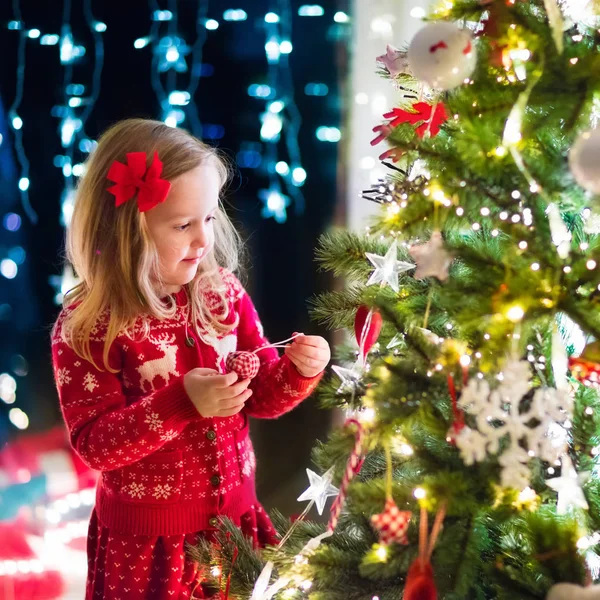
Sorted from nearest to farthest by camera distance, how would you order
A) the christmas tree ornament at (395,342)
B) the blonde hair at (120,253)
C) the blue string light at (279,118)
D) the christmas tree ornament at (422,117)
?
the christmas tree ornament at (422,117)
the christmas tree ornament at (395,342)
the blonde hair at (120,253)
the blue string light at (279,118)

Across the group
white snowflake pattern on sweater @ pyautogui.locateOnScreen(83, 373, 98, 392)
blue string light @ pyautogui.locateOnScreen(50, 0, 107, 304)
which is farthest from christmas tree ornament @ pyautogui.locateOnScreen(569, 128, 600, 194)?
blue string light @ pyautogui.locateOnScreen(50, 0, 107, 304)

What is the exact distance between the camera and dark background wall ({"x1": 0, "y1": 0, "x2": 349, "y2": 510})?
71.7 inches

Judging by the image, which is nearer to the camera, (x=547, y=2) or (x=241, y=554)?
(x=547, y=2)

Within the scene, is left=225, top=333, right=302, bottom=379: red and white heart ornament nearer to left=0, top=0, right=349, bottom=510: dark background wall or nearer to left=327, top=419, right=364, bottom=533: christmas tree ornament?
left=327, top=419, right=364, bottom=533: christmas tree ornament

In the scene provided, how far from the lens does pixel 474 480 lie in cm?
86

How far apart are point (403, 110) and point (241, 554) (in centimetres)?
77

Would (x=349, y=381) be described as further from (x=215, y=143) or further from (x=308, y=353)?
(x=215, y=143)

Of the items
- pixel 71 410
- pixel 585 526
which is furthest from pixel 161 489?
pixel 585 526

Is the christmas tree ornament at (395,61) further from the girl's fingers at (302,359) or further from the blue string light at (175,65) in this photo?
the blue string light at (175,65)

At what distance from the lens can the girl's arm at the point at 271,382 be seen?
1.31 m

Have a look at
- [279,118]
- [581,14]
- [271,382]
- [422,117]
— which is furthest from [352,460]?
[279,118]

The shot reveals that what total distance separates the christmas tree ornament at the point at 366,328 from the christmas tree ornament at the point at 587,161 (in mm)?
357

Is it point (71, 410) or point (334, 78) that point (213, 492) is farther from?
point (334, 78)

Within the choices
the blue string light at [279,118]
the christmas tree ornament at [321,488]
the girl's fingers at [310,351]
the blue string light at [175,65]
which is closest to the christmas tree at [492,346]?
the christmas tree ornament at [321,488]
